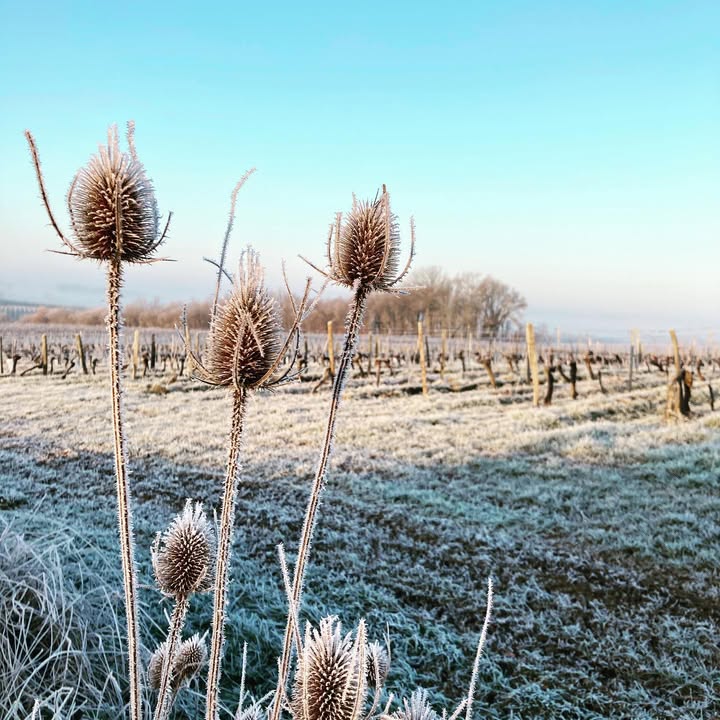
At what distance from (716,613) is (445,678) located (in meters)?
2.50

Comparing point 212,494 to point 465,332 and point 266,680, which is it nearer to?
point 266,680

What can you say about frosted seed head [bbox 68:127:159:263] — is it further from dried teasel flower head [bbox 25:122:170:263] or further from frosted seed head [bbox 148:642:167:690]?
frosted seed head [bbox 148:642:167:690]

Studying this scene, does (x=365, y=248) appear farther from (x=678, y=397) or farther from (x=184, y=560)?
(x=678, y=397)

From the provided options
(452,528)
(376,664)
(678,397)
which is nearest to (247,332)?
(376,664)

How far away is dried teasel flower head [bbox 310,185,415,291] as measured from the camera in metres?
1.16

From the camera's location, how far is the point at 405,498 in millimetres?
7617

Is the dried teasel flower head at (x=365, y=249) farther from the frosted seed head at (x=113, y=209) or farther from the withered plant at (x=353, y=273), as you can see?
the frosted seed head at (x=113, y=209)

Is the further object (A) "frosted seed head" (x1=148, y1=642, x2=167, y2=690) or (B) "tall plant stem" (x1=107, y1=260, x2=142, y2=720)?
(A) "frosted seed head" (x1=148, y1=642, x2=167, y2=690)

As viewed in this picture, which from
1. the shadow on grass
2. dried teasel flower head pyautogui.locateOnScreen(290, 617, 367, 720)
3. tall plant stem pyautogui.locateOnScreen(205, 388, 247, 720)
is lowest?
the shadow on grass

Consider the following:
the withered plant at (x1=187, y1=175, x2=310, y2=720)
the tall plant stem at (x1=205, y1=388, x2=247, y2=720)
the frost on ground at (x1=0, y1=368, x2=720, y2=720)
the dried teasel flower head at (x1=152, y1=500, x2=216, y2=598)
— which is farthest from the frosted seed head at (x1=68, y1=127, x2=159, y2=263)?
the frost on ground at (x1=0, y1=368, x2=720, y2=720)

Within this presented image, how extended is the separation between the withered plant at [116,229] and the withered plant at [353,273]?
0.28 meters

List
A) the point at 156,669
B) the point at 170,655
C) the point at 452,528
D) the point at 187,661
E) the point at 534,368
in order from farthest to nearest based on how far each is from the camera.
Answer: the point at 534,368 → the point at 452,528 → the point at 187,661 → the point at 156,669 → the point at 170,655

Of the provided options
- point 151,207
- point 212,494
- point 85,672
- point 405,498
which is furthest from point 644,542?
point 151,207

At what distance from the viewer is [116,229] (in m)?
0.96
